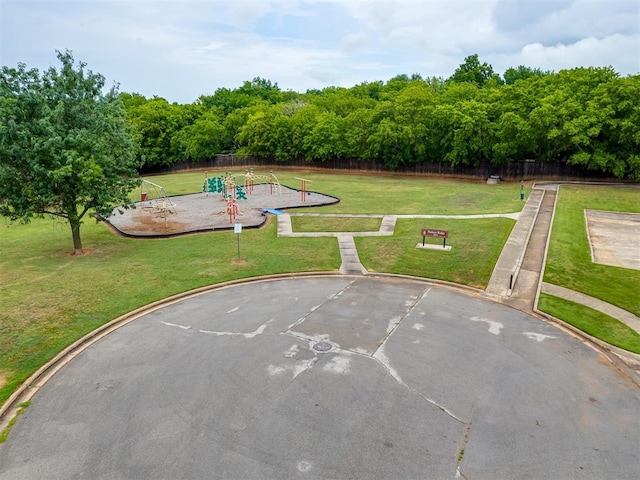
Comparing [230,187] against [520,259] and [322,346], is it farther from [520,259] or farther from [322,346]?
[322,346]

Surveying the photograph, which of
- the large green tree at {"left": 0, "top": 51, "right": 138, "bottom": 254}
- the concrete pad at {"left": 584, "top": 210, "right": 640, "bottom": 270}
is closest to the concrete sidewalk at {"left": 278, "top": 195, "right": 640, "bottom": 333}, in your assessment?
the concrete pad at {"left": 584, "top": 210, "right": 640, "bottom": 270}

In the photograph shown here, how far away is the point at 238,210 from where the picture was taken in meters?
31.1

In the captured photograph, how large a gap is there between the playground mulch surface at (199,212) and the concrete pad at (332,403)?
41.9ft

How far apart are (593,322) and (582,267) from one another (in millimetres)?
5848

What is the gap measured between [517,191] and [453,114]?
1240 centimetres

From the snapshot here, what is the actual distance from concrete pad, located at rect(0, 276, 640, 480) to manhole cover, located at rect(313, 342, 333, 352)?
0.12 metres

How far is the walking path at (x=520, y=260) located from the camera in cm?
1548

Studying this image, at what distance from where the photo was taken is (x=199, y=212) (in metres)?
31.0

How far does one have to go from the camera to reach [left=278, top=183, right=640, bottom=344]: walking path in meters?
15.5

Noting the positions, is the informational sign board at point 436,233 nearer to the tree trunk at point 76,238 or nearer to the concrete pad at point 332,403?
the concrete pad at point 332,403

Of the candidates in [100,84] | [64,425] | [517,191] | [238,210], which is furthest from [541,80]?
[64,425]

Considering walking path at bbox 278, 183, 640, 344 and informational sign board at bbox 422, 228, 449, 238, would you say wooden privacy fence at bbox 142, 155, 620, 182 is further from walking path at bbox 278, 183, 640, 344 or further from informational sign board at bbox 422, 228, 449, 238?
informational sign board at bbox 422, 228, 449, 238

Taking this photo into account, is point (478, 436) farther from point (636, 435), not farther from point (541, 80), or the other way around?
point (541, 80)

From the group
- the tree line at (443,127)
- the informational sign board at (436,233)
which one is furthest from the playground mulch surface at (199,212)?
the informational sign board at (436,233)
